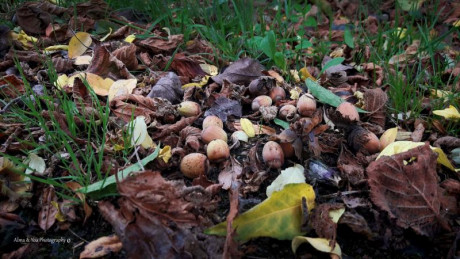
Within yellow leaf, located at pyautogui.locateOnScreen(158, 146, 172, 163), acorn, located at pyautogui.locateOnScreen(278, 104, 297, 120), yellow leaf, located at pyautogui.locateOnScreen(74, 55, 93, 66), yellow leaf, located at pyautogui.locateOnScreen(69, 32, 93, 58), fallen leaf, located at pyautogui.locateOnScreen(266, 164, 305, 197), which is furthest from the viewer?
yellow leaf, located at pyautogui.locateOnScreen(69, 32, 93, 58)

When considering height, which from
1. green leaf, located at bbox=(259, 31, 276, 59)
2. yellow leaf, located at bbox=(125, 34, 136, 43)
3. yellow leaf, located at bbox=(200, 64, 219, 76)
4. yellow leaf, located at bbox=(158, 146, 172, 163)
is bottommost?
yellow leaf, located at bbox=(200, 64, 219, 76)

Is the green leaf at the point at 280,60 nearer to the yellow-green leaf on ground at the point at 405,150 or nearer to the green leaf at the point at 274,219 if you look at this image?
the yellow-green leaf on ground at the point at 405,150

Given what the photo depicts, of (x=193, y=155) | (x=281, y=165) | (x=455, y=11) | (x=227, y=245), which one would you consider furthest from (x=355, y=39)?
(x=227, y=245)

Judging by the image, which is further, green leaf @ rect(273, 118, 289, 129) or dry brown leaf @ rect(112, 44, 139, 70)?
dry brown leaf @ rect(112, 44, 139, 70)

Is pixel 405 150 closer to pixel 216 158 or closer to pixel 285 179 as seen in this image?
pixel 285 179

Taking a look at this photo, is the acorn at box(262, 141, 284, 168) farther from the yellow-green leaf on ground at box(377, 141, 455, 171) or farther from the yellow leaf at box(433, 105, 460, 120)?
the yellow leaf at box(433, 105, 460, 120)

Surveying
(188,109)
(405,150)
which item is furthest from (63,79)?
(405,150)

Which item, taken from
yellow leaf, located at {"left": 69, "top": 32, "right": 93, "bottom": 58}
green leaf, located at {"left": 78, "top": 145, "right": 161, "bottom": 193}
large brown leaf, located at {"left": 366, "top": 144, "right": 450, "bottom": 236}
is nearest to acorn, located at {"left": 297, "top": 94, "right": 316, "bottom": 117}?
large brown leaf, located at {"left": 366, "top": 144, "right": 450, "bottom": 236}

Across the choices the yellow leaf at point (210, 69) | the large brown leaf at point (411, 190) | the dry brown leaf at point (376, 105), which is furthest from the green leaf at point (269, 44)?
the large brown leaf at point (411, 190)
